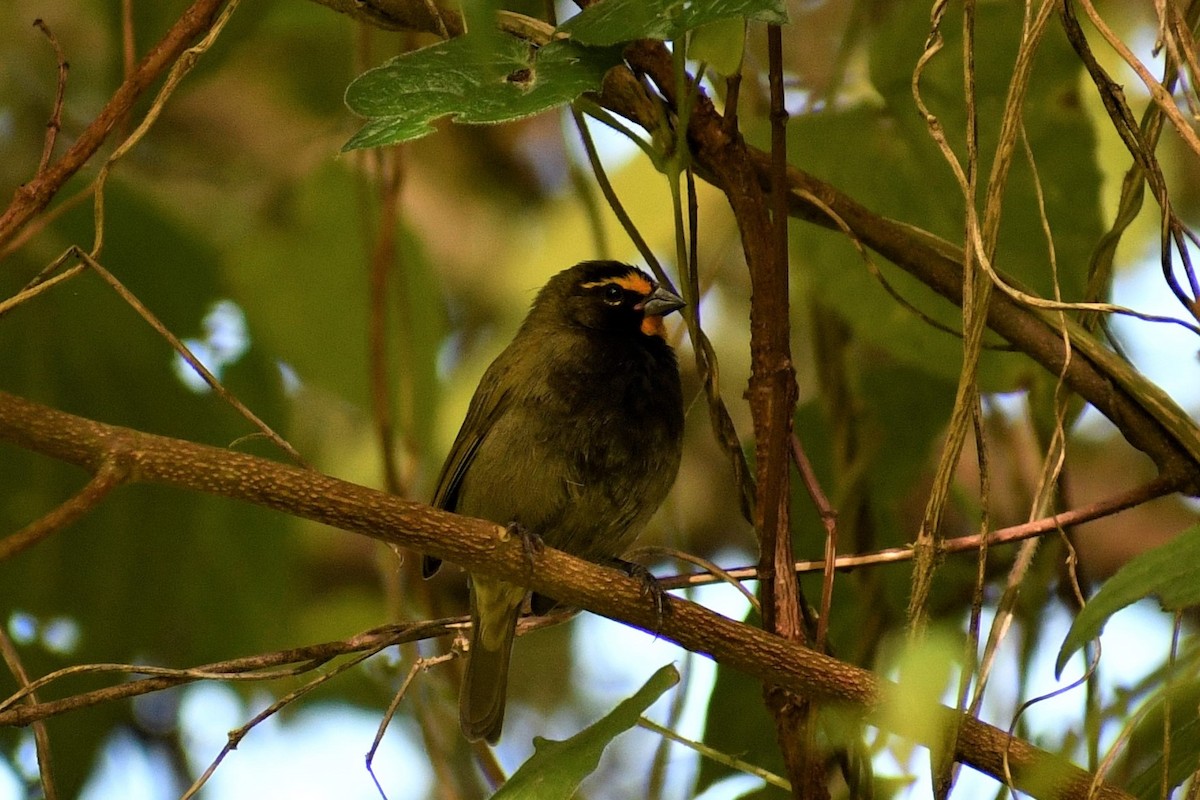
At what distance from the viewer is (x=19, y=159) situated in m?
5.90

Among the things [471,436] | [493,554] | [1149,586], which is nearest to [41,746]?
[493,554]

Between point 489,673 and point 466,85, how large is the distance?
2.01 m

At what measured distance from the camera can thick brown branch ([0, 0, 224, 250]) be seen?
2.37m

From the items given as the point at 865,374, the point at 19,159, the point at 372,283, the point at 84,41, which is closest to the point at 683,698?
the point at 865,374

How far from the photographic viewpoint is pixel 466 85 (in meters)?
2.38

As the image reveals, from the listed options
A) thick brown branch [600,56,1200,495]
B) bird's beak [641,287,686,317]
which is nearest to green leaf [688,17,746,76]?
thick brown branch [600,56,1200,495]

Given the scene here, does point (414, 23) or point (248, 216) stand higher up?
point (248, 216)

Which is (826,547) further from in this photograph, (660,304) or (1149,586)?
(660,304)

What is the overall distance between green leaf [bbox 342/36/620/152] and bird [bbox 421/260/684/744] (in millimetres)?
1424

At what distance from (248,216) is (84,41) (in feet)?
5.76

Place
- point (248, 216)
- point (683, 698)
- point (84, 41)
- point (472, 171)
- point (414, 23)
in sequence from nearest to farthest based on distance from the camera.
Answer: point (414, 23), point (683, 698), point (248, 216), point (84, 41), point (472, 171)

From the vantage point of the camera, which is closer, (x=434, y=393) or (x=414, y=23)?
(x=414, y=23)

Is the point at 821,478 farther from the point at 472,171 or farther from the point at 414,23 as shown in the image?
the point at 472,171

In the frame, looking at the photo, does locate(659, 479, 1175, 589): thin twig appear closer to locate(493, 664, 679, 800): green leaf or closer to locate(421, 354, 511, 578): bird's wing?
locate(493, 664, 679, 800): green leaf
